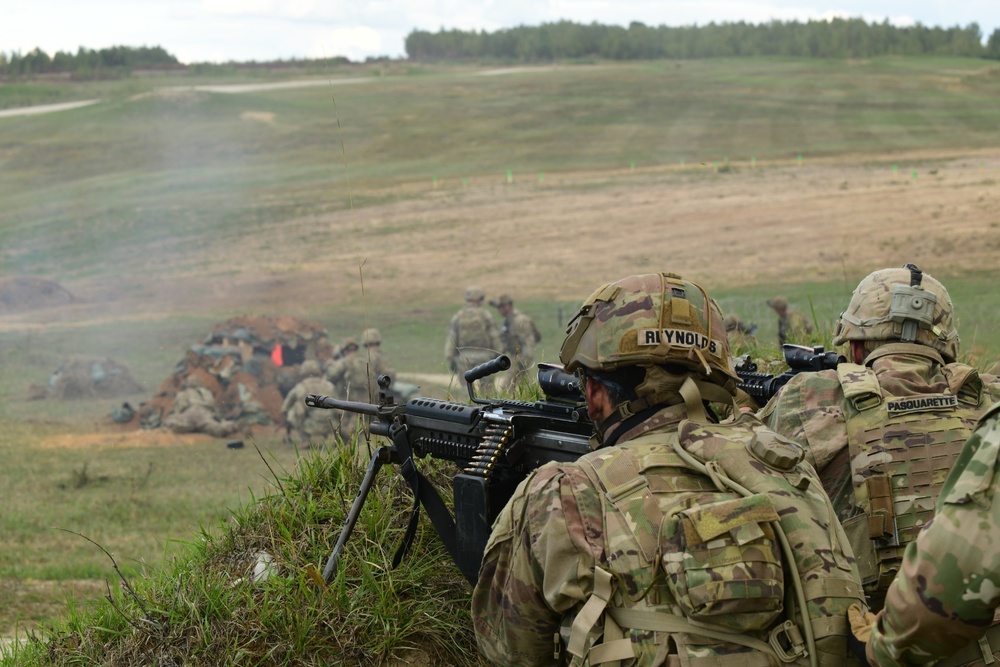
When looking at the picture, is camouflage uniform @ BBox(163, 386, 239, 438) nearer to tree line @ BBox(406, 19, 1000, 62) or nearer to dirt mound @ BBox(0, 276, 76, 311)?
dirt mound @ BBox(0, 276, 76, 311)

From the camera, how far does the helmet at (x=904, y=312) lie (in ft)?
12.5

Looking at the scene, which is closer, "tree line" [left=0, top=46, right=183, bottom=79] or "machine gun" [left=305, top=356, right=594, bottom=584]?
"machine gun" [left=305, top=356, right=594, bottom=584]

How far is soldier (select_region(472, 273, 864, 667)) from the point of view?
2451 mm

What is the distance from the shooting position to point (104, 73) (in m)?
47.0

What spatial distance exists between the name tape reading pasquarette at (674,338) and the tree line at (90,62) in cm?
4816

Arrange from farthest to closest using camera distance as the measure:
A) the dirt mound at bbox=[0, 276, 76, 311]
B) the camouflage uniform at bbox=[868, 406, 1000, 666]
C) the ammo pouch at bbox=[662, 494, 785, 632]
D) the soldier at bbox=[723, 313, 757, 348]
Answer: the dirt mound at bbox=[0, 276, 76, 311]
the soldier at bbox=[723, 313, 757, 348]
the ammo pouch at bbox=[662, 494, 785, 632]
the camouflage uniform at bbox=[868, 406, 1000, 666]

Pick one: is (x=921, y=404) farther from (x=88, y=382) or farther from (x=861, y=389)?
(x=88, y=382)

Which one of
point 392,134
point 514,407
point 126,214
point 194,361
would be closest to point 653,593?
point 514,407

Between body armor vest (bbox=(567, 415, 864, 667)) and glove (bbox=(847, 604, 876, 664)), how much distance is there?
2 cm

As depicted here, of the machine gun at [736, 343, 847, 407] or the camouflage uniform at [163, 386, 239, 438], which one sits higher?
the machine gun at [736, 343, 847, 407]

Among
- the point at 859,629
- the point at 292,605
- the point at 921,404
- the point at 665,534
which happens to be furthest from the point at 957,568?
the point at 292,605

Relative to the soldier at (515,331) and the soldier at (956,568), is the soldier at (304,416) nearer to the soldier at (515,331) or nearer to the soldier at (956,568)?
the soldier at (515,331)

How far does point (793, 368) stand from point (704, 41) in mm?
49494

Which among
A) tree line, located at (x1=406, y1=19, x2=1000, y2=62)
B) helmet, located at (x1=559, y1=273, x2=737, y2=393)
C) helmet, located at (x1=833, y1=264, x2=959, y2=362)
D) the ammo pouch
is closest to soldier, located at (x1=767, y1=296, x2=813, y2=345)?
helmet, located at (x1=833, y1=264, x2=959, y2=362)
